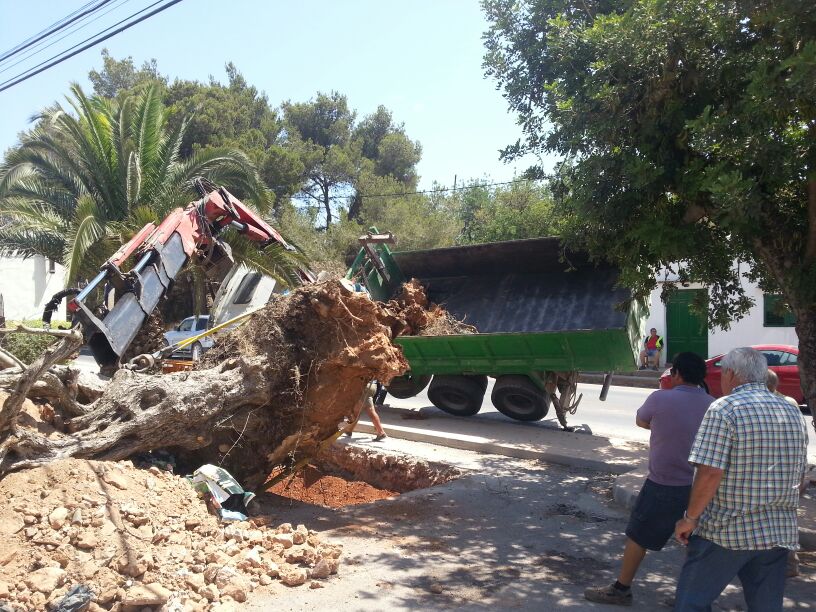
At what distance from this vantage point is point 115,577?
442 centimetres

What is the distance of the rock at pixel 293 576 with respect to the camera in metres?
4.78

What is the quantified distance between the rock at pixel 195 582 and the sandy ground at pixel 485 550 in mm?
352

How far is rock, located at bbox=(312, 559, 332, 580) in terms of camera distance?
490 cm

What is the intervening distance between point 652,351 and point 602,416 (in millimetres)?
9967

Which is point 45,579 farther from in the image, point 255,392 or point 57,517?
point 255,392

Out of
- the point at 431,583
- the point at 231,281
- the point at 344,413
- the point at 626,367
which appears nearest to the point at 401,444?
the point at 344,413

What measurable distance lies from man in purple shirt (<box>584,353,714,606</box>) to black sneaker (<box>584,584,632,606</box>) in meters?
0.08

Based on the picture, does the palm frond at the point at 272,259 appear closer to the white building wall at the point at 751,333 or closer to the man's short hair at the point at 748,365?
the white building wall at the point at 751,333

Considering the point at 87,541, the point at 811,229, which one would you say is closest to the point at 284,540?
the point at 87,541

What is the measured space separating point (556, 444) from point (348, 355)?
14.1ft

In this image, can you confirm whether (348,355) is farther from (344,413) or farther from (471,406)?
(471,406)

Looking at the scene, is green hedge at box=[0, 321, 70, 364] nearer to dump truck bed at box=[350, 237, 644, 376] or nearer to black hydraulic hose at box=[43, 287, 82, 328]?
dump truck bed at box=[350, 237, 644, 376]

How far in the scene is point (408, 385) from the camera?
42.7 feet

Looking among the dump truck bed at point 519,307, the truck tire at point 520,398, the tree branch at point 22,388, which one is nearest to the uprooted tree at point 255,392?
the tree branch at point 22,388
